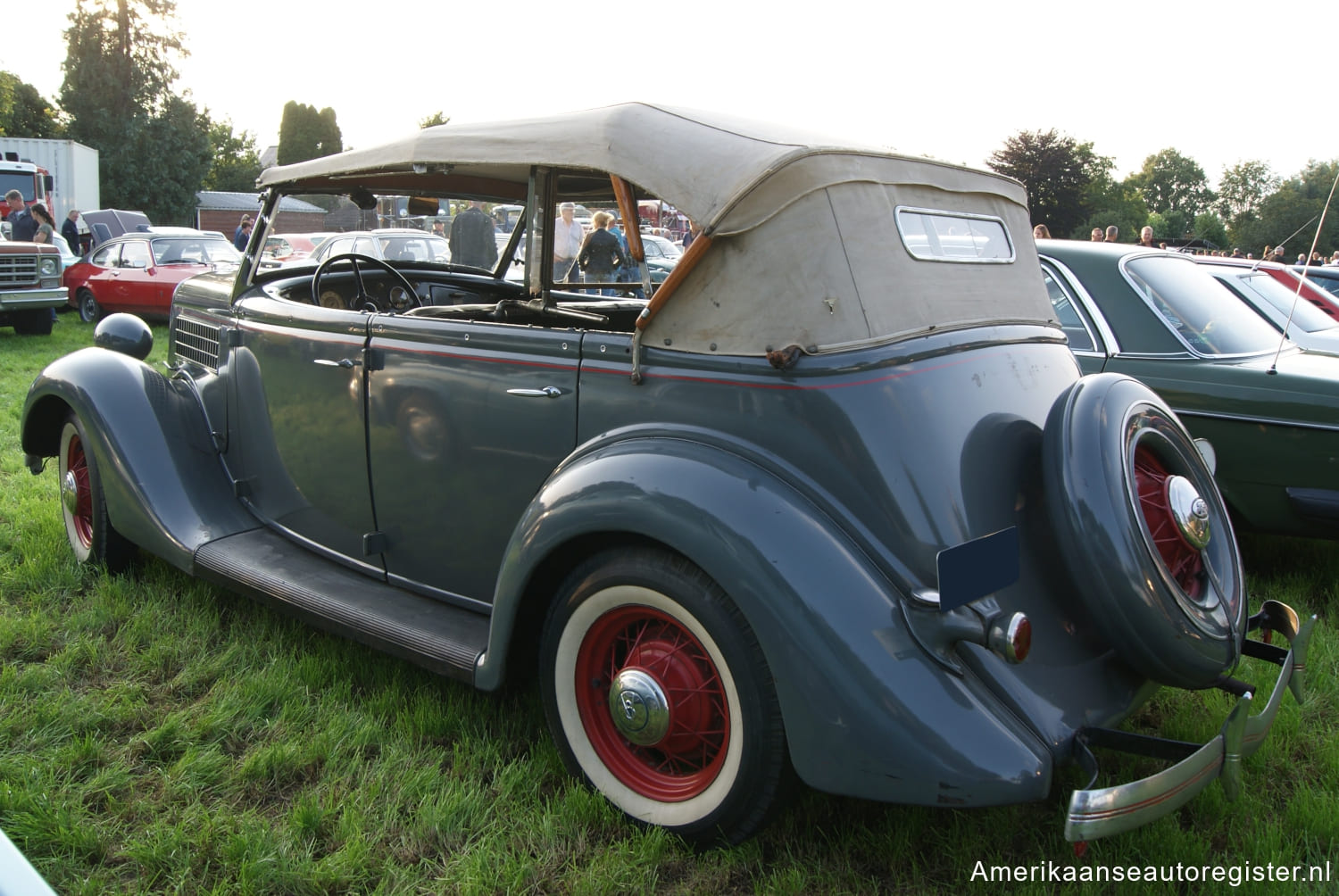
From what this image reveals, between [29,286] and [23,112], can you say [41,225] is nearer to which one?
[29,286]

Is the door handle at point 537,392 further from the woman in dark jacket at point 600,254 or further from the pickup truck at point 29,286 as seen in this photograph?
the pickup truck at point 29,286

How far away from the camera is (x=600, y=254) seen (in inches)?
135

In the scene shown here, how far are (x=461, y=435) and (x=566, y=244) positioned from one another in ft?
2.84

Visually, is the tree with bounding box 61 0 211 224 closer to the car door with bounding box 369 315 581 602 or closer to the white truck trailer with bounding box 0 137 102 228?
the white truck trailer with bounding box 0 137 102 228

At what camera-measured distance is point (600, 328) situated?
116 inches

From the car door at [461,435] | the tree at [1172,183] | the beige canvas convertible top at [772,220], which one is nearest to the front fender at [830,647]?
the beige canvas convertible top at [772,220]

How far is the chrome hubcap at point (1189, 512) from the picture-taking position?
2.29 m

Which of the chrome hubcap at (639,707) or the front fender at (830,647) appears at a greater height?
the front fender at (830,647)

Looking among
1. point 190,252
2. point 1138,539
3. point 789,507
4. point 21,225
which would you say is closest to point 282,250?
point 789,507

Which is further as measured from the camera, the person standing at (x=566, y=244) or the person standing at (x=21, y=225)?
the person standing at (x=21, y=225)

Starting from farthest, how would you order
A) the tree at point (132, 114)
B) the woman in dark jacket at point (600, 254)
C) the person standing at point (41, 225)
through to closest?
the tree at point (132, 114) < the person standing at point (41, 225) < the woman in dark jacket at point (600, 254)

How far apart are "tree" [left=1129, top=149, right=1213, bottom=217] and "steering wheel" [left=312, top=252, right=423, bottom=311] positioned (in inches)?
3158

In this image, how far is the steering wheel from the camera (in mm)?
3549

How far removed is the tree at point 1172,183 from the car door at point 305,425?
80.8 meters
